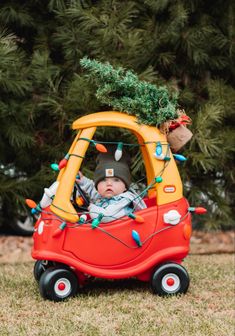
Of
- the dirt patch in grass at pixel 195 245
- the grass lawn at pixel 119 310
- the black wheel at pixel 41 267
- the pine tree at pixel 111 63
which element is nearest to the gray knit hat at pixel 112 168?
the black wheel at pixel 41 267

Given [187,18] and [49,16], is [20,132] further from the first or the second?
[187,18]

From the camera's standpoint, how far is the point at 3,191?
5.12 m

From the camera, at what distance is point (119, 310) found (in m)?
3.36

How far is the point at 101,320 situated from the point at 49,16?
298 centimetres

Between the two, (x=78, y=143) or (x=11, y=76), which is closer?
(x=78, y=143)

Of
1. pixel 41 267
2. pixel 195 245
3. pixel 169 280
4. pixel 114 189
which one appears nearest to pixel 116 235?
pixel 114 189

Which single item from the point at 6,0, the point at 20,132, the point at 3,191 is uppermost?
the point at 6,0

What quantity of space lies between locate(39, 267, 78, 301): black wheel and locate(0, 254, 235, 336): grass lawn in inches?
1.9

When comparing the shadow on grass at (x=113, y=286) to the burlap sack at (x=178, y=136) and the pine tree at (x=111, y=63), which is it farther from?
the pine tree at (x=111, y=63)

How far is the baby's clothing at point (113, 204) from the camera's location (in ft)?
12.1

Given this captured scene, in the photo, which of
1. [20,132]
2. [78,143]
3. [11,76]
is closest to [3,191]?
[20,132]

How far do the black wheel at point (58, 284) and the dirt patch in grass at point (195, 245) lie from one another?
154 cm

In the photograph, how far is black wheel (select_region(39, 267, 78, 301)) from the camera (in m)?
3.52

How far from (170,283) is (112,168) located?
767 mm
